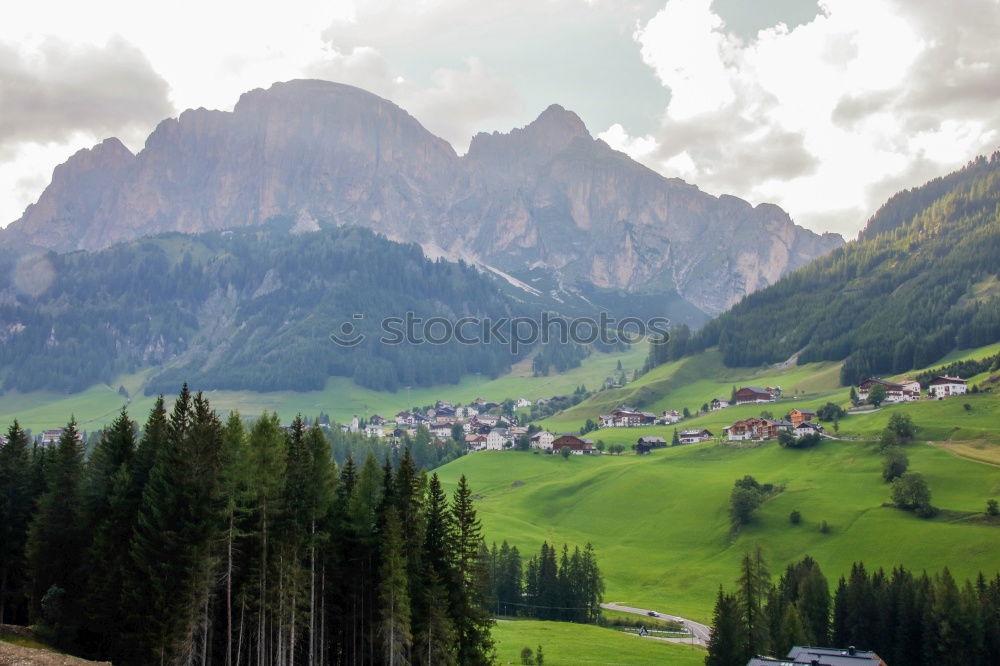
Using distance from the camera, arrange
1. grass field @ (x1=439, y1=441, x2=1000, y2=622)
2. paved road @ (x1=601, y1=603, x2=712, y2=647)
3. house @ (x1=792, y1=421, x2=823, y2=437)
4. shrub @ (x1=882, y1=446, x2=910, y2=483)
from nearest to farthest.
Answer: paved road @ (x1=601, y1=603, x2=712, y2=647)
grass field @ (x1=439, y1=441, x2=1000, y2=622)
shrub @ (x1=882, y1=446, x2=910, y2=483)
house @ (x1=792, y1=421, x2=823, y2=437)

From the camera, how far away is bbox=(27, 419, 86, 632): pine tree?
56344 millimetres

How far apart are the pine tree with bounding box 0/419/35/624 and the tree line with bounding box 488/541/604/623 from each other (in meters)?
64.0

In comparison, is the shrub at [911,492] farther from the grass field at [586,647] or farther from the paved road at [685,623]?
the grass field at [586,647]

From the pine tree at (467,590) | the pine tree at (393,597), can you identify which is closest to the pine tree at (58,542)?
the pine tree at (393,597)

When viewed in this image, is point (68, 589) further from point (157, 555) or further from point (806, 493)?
point (806, 493)

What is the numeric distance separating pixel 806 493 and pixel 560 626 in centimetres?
6296

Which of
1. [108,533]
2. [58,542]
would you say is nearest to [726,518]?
[58,542]

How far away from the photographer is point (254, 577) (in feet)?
170

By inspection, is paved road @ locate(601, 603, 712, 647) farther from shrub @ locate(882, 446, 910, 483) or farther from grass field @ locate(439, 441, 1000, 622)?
shrub @ locate(882, 446, 910, 483)

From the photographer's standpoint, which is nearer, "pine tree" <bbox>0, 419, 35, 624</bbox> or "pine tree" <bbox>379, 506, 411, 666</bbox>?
"pine tree" <bbox>379, 506, 411, 666</bbox>

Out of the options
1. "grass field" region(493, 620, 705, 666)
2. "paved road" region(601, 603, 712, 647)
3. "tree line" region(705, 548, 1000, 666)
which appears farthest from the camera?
"paved road" region(601, 603, 712, 647)

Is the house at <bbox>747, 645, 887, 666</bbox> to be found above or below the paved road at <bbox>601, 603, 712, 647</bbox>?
above

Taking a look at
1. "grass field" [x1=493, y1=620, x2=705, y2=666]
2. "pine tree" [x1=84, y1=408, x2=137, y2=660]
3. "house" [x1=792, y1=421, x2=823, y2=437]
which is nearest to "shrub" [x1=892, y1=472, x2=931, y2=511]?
"house" [x1=792, y1=421, x2=823, y2=437]

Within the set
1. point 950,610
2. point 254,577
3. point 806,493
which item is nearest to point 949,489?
point 806,493
